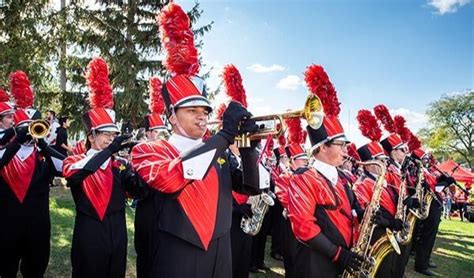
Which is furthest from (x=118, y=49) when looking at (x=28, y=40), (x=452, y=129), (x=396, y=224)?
(x=452, y=129)

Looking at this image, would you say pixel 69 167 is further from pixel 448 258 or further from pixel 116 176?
pixel 448 258

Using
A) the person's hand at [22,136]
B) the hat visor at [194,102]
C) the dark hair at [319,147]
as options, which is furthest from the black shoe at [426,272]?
the person's hand at [22,136]

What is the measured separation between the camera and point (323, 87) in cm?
452

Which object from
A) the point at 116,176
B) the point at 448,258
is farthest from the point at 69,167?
the point at 448,258

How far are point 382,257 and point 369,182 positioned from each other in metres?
Result: 0.99

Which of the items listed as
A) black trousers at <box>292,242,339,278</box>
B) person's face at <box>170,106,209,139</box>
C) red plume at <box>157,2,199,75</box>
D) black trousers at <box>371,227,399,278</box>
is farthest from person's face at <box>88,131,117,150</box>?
black trousers at <box>371,227,399,278</box>

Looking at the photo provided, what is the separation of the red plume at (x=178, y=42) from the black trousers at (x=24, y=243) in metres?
3.13

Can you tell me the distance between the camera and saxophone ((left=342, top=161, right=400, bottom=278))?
13.0 feet

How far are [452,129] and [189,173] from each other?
64.7 meters

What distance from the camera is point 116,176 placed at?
14.6 ft

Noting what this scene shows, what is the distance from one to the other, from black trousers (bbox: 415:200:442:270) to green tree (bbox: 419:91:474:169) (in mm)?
53470

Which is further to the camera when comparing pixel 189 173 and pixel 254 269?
pixel 254 269

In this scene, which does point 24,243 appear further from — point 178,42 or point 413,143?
point 413,143

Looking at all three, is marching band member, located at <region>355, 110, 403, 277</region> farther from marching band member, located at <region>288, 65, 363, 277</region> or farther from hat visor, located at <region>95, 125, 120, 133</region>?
hat visor, located at <region>95, 125, 120, 133</region>
